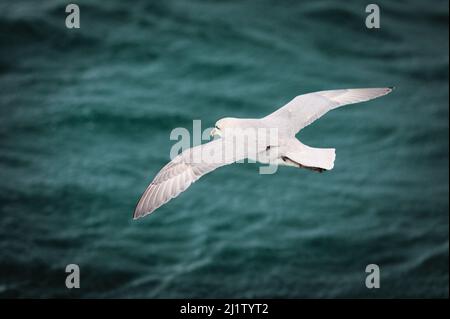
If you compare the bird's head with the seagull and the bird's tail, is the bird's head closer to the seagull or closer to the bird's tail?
the seagull

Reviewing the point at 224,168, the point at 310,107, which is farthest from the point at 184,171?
the point at 224,168

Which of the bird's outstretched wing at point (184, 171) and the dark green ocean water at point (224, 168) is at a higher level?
the dark green ocean water at point (224, 168)

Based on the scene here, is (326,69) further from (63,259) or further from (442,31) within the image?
(63,259)

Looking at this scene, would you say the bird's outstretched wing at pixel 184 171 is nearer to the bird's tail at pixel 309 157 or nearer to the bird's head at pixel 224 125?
the bird's head at pixel 224 125

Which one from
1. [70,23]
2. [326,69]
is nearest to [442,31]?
[326,69]

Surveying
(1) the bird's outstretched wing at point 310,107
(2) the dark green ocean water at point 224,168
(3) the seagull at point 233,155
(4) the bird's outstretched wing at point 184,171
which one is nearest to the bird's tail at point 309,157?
(3) the seagull at point 233,155

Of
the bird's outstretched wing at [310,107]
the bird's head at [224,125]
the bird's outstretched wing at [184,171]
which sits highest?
the bird's outstretched wing at [310,107]

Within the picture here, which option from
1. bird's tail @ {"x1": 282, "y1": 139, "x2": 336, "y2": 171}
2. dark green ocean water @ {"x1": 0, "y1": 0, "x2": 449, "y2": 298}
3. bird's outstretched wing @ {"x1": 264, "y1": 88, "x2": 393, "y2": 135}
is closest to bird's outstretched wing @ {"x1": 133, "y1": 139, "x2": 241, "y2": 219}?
bird's tail @ {"x1": 282, "y1": 139, "x2": 336, "y2": 171}
